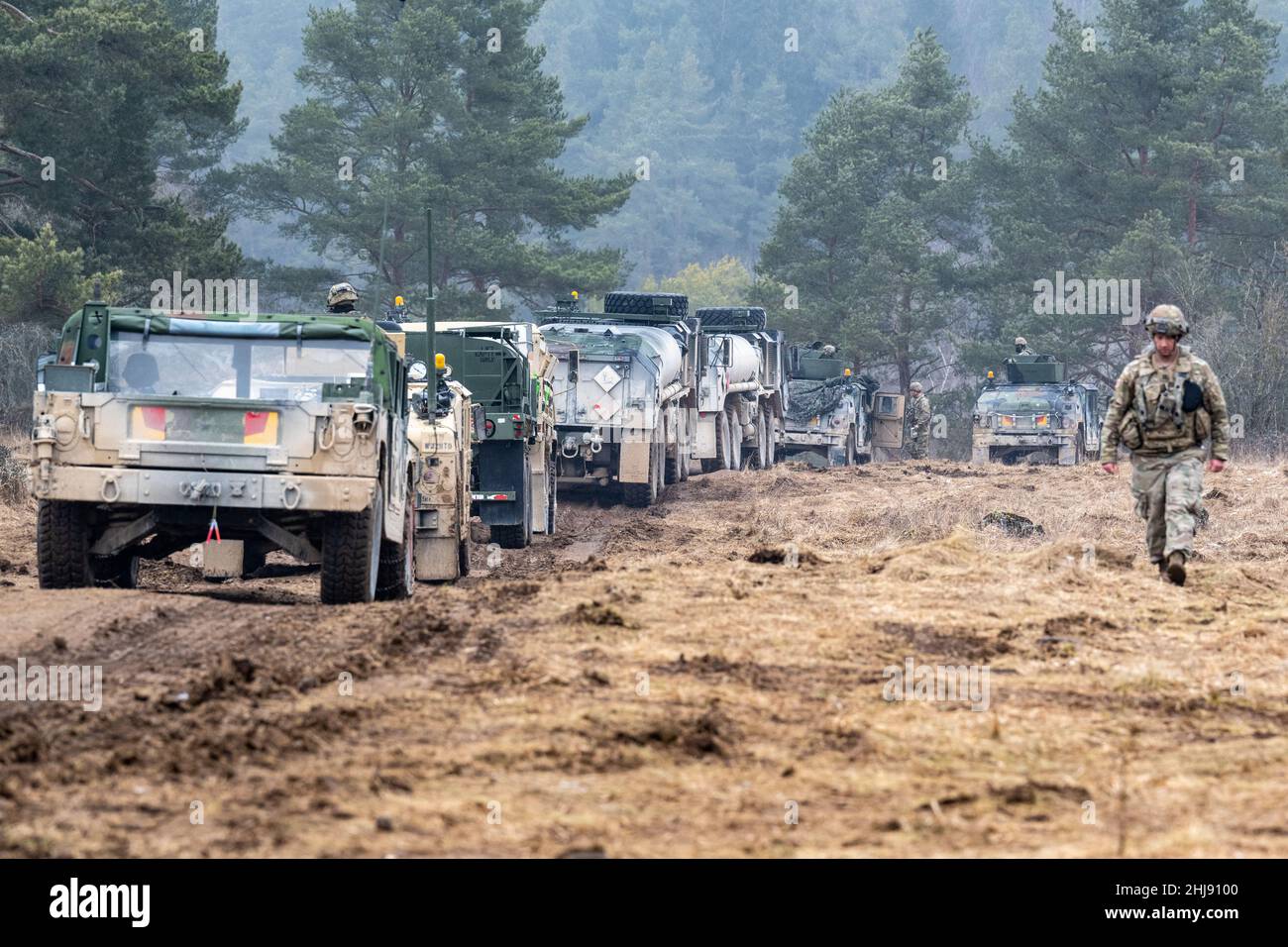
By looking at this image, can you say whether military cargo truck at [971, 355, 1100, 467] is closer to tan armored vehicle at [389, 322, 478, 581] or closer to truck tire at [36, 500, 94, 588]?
tan armored vehicle at [389, 322, 478, 581]

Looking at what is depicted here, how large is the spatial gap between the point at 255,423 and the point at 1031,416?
26357mm

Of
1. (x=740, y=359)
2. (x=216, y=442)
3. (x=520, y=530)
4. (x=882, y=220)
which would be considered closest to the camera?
(x=216, y=442)

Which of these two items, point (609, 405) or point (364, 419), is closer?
point (364, 419)

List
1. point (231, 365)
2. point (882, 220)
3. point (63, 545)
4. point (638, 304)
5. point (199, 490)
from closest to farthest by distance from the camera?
point (199, 490) < point (63, 545) < point (231, 365) < point (638, 304) < point (882, 220)

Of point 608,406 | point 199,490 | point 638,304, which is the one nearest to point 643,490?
point 608,406

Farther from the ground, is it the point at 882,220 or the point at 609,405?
the point at 882,220

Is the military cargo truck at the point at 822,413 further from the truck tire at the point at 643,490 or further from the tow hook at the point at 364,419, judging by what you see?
the tow hook at the point at 364,419

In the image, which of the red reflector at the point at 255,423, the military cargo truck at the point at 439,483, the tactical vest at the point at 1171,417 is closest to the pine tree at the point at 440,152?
the military cargo truck at the point at 439,483

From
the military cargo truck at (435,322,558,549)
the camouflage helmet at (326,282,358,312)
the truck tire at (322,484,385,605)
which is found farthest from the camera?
the military cargo truck at (435,322,558,549)

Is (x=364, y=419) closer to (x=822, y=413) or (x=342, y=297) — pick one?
(x=342, y=297)

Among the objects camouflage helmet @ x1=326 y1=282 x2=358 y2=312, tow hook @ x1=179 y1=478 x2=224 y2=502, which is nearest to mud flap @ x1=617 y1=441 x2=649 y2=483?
camouflage helmet @ x1=326 y1=282 x2=358 y2=312

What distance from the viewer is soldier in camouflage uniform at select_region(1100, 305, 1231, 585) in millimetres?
12539

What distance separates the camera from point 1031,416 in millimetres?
36062

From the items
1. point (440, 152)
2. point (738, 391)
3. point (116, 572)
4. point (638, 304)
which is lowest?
point (116, 572)
